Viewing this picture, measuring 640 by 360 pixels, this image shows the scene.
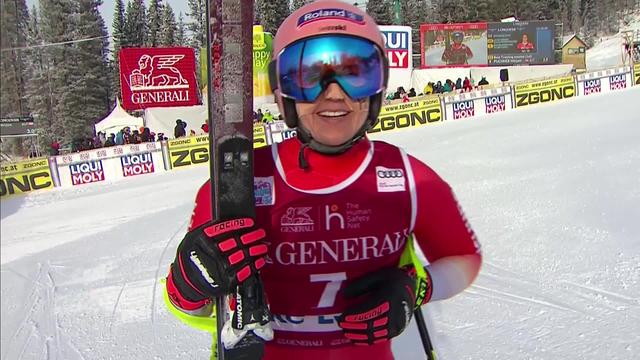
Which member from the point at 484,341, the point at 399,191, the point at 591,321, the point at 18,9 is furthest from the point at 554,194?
the point at 18,9

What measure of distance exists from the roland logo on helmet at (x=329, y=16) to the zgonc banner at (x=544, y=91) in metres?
18.4

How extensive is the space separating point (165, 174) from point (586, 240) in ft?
36.9

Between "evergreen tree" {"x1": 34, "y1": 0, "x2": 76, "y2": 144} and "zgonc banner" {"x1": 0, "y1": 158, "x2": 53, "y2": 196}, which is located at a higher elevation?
"evergreen tree" {"x1": 34, "y1": 0, "x2": 76, "y2": 144}

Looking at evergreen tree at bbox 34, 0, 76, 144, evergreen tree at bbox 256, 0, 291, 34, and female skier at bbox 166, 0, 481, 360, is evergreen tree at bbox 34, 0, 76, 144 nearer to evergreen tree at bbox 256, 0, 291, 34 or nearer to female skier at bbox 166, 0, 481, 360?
evergreen tree at bbox 256, 0, 291, 34

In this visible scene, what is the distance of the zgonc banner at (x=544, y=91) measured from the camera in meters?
18.6

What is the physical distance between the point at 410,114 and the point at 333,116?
53.2ft

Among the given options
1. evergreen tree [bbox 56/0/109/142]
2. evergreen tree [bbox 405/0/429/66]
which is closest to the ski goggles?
evergreen tree [bbox 56/0/109/142]

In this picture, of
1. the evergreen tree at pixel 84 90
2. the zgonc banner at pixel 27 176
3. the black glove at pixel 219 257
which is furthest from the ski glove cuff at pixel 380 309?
the evergreen tree at pixel 84 90

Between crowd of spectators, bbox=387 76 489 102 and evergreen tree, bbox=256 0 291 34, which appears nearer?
crowd of spectators, bbox=387 76 489 102

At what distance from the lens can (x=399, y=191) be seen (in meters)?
1.70

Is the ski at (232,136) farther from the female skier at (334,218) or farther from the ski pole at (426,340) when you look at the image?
the ski pole at (426,340)

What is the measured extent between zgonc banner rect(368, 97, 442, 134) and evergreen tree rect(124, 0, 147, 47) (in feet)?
77.4

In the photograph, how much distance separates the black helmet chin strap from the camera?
5.43ft

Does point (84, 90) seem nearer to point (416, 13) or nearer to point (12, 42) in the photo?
point (416, 13)
